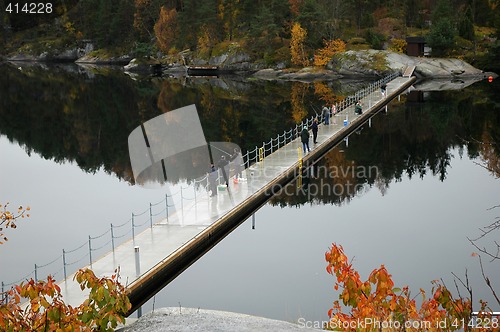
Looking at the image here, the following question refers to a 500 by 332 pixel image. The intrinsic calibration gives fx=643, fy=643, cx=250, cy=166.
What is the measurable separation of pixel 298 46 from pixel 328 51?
4.88m

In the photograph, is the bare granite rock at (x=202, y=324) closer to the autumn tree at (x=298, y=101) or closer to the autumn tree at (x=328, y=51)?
the autumn tree at (x=298, y=101)

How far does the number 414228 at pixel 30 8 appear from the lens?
16338 cm

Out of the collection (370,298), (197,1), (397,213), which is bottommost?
(397,213)

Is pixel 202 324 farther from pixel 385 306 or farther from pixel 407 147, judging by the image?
pixel 407 147

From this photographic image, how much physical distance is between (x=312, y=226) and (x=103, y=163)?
19.4 m

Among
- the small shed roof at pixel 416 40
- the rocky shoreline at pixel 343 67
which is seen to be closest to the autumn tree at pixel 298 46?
the rocky shoreline at pixel 343 67

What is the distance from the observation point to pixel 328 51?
10112 cm

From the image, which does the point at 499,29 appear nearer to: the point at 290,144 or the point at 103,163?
the point at 290,144

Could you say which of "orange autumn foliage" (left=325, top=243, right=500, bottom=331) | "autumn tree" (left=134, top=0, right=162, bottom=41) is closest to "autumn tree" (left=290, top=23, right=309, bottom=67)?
"autumn tree" (left=134, top=0, right=162, bottom=41)

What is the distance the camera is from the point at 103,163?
4131 cm

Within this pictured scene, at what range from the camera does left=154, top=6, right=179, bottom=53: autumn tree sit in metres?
132

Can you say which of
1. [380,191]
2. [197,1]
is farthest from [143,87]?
[380,191]

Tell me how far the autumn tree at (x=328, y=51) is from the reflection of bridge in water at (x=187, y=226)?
210 feet

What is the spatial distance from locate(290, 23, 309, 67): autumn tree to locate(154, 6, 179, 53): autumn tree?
36.8 metres
